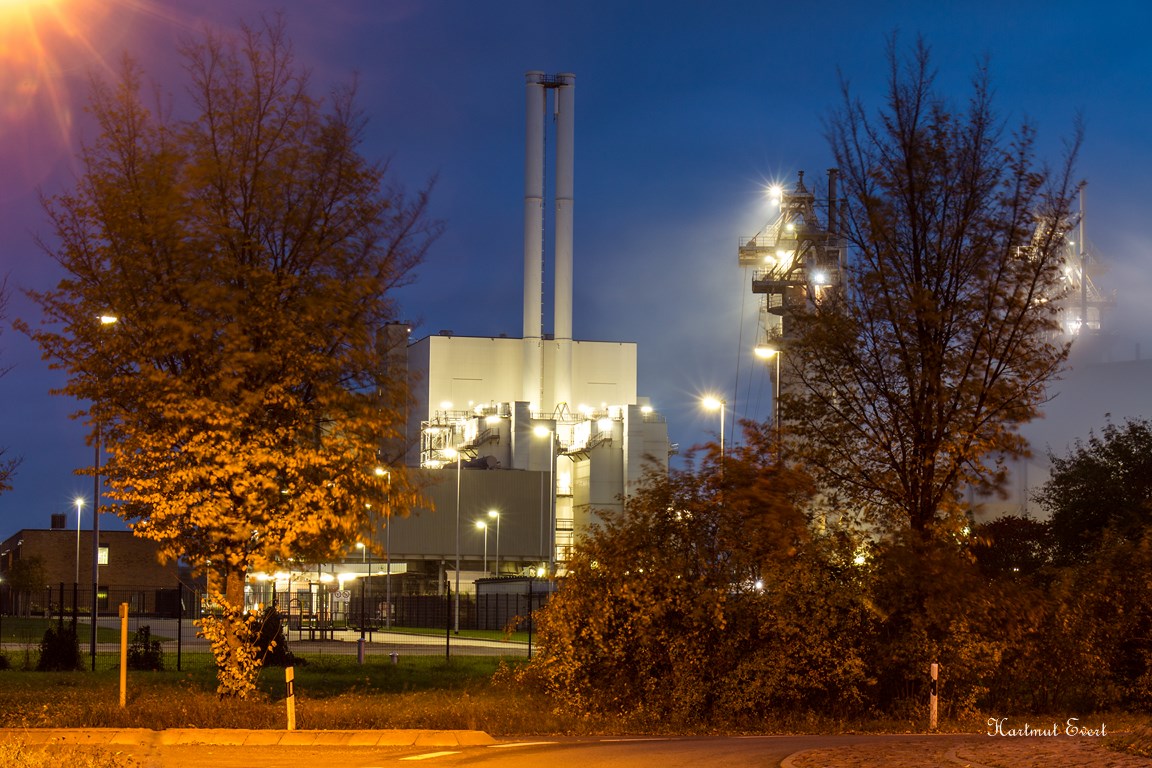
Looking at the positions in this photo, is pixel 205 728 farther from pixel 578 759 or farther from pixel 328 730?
pixel 578 759

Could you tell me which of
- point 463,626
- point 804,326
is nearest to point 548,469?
point 463,626

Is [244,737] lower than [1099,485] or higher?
lower

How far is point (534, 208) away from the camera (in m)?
95.1

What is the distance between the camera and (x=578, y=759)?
15.3 m

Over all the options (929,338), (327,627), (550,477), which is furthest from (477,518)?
(929,338)

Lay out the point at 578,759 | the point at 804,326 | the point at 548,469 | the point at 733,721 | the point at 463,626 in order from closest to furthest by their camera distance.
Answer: the point at 578,759 → the point at 733,721 → the point at 804,326 → the point at 463,626 → the point at 548,469

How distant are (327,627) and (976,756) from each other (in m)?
46.8

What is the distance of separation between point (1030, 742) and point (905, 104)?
1020cm

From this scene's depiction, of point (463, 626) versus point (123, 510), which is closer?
point (123, 510)

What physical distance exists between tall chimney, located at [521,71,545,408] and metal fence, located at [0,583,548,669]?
24.3 meters

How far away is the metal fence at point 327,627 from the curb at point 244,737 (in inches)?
117

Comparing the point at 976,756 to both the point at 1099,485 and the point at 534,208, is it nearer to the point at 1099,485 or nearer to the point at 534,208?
the point at 1099,485

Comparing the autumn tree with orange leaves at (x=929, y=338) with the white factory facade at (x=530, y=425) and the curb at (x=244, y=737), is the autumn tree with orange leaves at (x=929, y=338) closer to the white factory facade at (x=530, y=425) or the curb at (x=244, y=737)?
the curb at (x=244, y=737)

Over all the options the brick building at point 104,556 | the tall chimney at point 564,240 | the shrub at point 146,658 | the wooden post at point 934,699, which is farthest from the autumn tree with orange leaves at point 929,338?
the brick building at point 104,556
